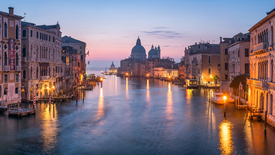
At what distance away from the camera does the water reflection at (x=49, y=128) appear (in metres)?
19.7

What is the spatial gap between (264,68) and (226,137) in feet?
31.7

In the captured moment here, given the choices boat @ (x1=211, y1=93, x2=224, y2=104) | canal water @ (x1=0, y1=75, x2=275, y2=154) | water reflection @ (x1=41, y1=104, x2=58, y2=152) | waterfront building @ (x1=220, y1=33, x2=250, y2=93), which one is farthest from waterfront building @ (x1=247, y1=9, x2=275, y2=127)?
water reflection @ (x1=41, y1=104, x2=58, y2=152)

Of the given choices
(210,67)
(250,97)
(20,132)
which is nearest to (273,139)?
(250,97)

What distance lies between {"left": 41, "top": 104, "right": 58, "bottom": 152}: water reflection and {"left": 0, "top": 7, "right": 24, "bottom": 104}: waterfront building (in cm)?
517

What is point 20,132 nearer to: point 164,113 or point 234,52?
point 164,113

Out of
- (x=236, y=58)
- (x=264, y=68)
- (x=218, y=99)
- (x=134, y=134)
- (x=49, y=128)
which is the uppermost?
(x=236, y=58)

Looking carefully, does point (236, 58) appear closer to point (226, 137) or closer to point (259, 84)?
point (259, 84)

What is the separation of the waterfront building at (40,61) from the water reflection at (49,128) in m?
4.74

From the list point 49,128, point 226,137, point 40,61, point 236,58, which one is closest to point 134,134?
point 226,137

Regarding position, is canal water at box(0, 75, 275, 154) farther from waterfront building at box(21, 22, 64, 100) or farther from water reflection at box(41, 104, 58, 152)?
waterfront building at box(21, 22, 64, 100)

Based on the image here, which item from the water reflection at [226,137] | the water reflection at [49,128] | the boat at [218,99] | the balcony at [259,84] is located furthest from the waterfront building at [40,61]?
the balcony at [259,84]

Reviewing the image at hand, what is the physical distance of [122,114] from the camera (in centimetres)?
3250

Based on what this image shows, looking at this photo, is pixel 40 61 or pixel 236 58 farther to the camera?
pixel 236 58

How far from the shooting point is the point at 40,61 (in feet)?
144
